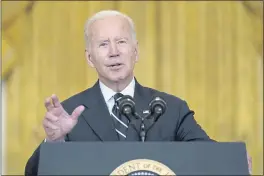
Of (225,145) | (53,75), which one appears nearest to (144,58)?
(53,75)

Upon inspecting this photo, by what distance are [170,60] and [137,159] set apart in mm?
2783

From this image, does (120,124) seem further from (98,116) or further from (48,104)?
(48,104)

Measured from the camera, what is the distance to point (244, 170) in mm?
1815

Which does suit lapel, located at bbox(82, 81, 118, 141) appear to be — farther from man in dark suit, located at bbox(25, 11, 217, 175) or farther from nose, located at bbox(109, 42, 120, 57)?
nose, located at bbox(109, 42, 120, 57)

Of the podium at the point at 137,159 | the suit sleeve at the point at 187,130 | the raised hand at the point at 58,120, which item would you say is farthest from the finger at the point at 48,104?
the suit sleeve at the point at 187,130

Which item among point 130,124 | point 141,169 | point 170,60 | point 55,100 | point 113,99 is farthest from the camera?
point 170,60

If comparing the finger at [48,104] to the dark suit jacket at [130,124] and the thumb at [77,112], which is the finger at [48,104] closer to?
the thumb at [77,112]

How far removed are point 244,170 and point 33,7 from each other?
3.01 meters

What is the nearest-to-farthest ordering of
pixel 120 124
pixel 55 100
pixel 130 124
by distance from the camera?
pixel 55 100, pixel 130 124, pixel 120 124

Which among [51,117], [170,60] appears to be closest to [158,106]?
[51,117]

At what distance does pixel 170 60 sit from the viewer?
4.54 meters

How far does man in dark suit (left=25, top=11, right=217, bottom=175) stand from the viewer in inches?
88.6

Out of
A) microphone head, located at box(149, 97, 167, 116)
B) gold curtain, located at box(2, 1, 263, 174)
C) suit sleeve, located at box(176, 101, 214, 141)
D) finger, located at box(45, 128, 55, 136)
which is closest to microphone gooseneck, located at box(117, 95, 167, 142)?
microphone head, located at box(149, 97, 167, 116)

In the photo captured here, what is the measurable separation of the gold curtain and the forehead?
6.98 ft
